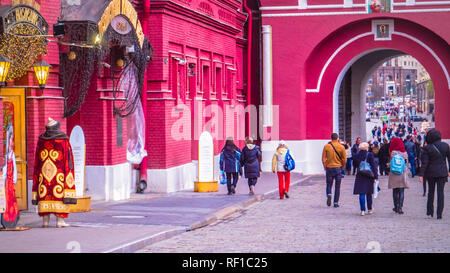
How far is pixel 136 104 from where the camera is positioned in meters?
21.5

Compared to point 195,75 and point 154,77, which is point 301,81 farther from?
point 154,77

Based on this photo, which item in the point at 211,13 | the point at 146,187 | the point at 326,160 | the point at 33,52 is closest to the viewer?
the point at 33,52

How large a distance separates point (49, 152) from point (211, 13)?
46.9 ft

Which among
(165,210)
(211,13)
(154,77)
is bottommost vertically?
(165,210)

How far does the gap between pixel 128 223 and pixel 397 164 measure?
220 inches

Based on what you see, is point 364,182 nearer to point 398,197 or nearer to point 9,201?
point 398,197

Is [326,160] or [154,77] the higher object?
[154,77]

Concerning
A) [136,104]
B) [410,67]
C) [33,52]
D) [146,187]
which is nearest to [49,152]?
[33,52]

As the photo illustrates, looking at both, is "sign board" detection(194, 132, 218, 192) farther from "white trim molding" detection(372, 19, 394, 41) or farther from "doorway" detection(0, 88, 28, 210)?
"white trim molding" detection(372, 19, 394, 41)

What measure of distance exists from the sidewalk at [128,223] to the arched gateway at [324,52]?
12013 mm

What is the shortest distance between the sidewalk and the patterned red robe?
0.38 meters

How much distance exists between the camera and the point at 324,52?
35906 mm

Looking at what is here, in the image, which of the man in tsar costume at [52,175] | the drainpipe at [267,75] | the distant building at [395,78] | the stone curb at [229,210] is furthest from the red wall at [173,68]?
the distant building at [395,78]

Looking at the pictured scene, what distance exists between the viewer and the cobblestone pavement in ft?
42.0
